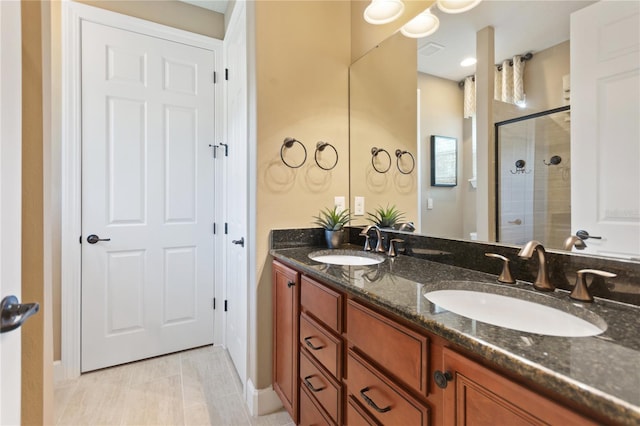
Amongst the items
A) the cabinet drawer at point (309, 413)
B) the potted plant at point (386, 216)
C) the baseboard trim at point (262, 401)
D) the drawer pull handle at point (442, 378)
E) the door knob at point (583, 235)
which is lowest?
the baseboard trim at point (262, 401)

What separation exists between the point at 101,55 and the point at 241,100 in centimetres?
111

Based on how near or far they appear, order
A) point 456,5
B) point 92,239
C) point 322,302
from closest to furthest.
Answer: point 322,302 → point 456,5 → point 92,239

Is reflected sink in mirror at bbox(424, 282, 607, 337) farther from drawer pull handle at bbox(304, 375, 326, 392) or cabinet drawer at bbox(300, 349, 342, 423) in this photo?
drawer pull handle at bbox(304, 375, 326, 392)

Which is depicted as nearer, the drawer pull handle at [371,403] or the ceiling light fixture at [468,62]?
the drawer pull handle at [371,403]

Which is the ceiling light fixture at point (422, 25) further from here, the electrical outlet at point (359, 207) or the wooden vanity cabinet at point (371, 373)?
the wooden vanity cabinet at point (371, 373)

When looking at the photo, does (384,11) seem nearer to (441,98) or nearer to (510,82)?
(441,98)

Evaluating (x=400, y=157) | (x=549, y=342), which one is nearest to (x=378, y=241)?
(x=400, y=157)

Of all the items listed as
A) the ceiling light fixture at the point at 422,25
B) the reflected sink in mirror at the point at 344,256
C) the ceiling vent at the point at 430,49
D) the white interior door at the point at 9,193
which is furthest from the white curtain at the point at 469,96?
the white interior door at the point at 9,193

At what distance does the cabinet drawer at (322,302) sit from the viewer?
3.81 ft

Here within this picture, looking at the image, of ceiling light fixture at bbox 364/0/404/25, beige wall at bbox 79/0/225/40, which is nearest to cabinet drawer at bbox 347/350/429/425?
ceiling light fixture at bbox 364/0/404/25

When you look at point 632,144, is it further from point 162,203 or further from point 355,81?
point 162,203

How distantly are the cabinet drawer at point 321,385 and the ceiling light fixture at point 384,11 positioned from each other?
1746mm

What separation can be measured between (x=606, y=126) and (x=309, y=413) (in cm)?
154

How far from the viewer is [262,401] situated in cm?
177
